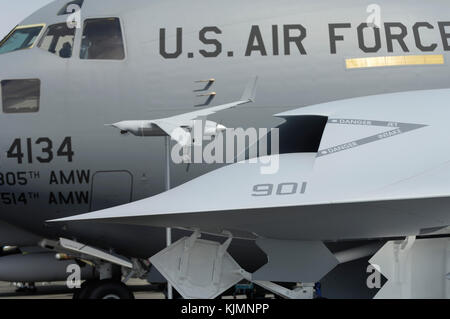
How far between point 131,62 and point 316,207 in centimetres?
435

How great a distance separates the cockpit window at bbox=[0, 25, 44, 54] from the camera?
1031 centimetres

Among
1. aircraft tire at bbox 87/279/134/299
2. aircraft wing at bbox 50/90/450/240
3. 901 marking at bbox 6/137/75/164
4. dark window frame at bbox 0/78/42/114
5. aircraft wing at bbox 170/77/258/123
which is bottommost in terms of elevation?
aircraft tire at bbox 87/279/134/299

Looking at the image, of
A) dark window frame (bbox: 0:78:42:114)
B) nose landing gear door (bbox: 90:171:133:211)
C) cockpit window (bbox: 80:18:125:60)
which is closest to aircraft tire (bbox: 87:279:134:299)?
nose landing gear door (bbox: 90:171:133:211)

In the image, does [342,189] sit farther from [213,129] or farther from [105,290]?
[105,290]

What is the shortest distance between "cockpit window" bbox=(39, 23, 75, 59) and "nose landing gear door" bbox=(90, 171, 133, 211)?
1854 millimetres

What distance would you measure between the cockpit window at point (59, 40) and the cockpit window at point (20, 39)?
0.18m

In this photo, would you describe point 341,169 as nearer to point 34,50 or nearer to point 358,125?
point 358,125

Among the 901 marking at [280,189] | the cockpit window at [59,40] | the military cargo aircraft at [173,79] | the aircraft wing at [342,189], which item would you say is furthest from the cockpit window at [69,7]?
the 901 marking at [280,189]

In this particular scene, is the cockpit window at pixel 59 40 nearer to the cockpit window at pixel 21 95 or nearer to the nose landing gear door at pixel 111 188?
the cockpit window at pixel 21 95

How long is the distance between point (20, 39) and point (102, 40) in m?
1.38

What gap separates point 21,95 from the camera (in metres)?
9.84

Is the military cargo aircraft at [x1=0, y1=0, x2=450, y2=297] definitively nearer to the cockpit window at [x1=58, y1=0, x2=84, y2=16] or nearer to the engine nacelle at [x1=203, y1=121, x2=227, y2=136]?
the engine nacelle at [x1=203, y1=121, x2=227, y2=136]
